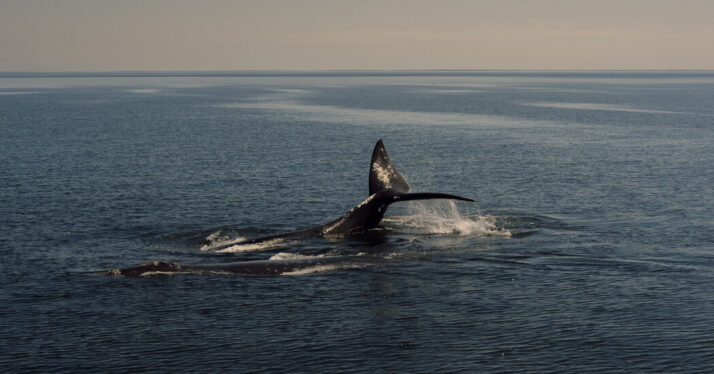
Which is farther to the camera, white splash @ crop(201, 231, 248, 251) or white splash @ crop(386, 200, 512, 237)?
white splash @ crop(386, 200, 512, 237)

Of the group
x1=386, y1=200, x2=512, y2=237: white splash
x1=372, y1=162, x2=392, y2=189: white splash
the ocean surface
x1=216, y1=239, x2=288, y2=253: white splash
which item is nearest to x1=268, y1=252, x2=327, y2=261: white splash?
the ocean surface

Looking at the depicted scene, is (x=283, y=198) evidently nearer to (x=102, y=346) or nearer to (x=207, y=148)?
(x=102, y=346)

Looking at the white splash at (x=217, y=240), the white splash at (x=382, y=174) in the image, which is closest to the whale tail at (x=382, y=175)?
the white splash at (x=382, y=174)

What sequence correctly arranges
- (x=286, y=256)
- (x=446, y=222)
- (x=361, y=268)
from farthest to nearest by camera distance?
(x=446, y=222) < (x=286, y=256) < (x=361, y=268)

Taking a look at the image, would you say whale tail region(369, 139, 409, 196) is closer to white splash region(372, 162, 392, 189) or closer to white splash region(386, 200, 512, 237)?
white splash region(372, 162, 392, 189)

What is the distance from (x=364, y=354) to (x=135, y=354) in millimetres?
6626

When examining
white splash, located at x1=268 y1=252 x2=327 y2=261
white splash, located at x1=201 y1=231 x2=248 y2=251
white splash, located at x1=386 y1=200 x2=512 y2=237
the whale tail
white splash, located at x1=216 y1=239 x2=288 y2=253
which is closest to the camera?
white splash, located at x1=268 y1=252 x2=327 y2=261

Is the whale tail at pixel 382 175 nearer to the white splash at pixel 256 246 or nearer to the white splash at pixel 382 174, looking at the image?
the white splash at pixel 382 174

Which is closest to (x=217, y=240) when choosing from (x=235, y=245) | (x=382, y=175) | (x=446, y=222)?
(x=235, y=245)

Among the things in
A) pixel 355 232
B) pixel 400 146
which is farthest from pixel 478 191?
pixel 400 146

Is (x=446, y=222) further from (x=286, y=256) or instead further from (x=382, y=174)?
(x=286, y=256)

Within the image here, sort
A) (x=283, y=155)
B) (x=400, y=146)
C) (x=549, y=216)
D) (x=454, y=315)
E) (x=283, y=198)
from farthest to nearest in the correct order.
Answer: (x=400, y=146) → (x=283, y=155) → (x=283, y=198) → (x=549, y=216) → (x=454, y=315)

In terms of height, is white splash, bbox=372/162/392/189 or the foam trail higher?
white splash, bbox=372/162/392/189

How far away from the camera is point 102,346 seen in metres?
23.4
